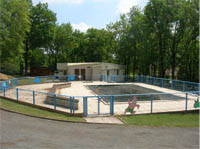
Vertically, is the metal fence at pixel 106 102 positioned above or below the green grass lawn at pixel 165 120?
above

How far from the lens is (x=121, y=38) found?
51.9 meters

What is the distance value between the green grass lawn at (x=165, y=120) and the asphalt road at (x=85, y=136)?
71 cm

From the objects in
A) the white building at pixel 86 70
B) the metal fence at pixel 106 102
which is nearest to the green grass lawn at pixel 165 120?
the metal fence at pixel 106 102

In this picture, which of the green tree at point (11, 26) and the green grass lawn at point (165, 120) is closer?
the green grass lawn at point (165, 120)

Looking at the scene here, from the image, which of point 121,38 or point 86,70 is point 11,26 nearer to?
point 86,70

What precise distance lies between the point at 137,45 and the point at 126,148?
46.2 metres

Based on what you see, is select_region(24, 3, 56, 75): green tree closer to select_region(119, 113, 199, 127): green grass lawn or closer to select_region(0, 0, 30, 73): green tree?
select_region(0, 0, 30, 73): green tree

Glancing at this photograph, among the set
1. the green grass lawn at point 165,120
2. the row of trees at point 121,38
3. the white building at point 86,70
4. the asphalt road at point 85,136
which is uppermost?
the row of trees at point 121,38

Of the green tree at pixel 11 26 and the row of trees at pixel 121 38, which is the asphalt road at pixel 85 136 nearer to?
the green tree at pixel 11 26

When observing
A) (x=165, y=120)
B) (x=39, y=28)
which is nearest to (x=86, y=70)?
(x=39, y=28)

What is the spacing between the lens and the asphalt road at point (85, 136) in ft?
22.0

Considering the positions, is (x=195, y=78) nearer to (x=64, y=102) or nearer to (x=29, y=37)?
(x=64, y=102)

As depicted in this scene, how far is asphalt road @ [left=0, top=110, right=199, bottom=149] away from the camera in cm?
672

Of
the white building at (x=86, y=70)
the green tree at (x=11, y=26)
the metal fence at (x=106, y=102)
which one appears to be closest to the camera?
the metal fence at (x=106, y=102)
